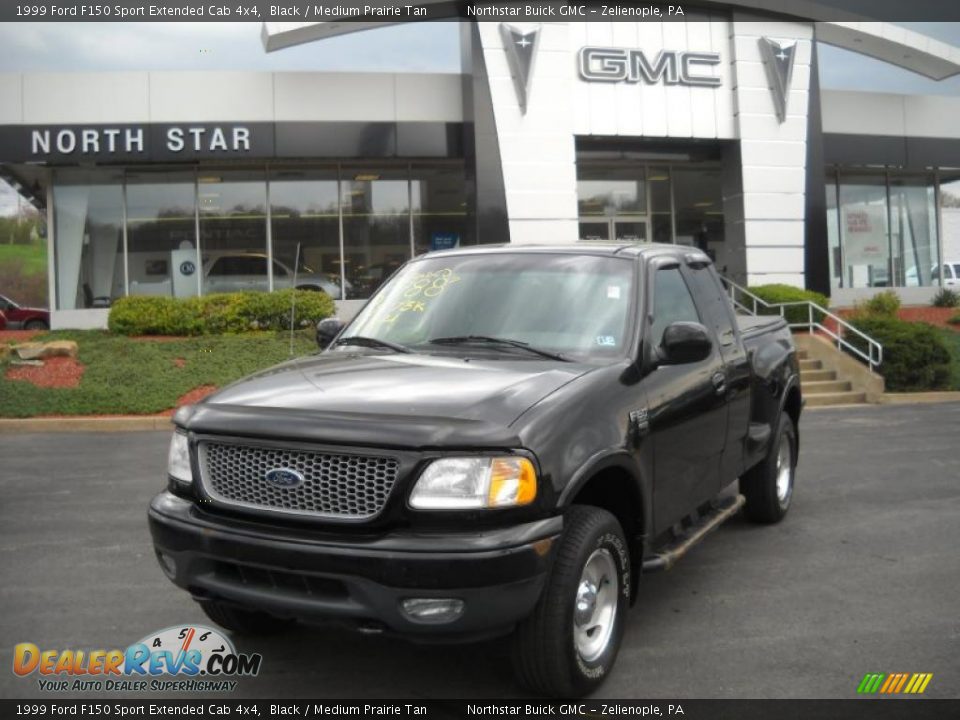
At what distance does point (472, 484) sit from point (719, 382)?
236cm

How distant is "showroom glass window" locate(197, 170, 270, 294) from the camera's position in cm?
2128

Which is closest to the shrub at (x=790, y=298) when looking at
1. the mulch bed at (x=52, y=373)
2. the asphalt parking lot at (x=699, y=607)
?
the asphalt parking lot at (x=699, y=607)

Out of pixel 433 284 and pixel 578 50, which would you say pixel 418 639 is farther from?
pixel 578 50

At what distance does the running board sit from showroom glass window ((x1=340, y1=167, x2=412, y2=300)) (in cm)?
1655

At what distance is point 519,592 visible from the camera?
3.28 meters

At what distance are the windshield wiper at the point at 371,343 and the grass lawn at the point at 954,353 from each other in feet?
43.0

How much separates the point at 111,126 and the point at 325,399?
1769 centimetres

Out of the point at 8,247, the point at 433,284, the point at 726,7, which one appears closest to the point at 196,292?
the point at 726,7

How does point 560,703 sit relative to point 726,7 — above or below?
below

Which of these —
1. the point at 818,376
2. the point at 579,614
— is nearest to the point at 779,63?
the point at 818,376

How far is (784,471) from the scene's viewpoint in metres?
6.92

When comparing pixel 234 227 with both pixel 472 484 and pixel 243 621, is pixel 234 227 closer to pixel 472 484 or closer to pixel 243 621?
pixel 243 621

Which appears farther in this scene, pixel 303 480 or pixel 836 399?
pixel 836 399

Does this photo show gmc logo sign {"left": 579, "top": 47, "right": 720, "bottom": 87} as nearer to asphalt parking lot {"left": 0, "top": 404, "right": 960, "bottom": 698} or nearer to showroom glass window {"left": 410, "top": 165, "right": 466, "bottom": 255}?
showroom glass window {"left": 410, "top": 165, "right": 466, "bottom": 255}
